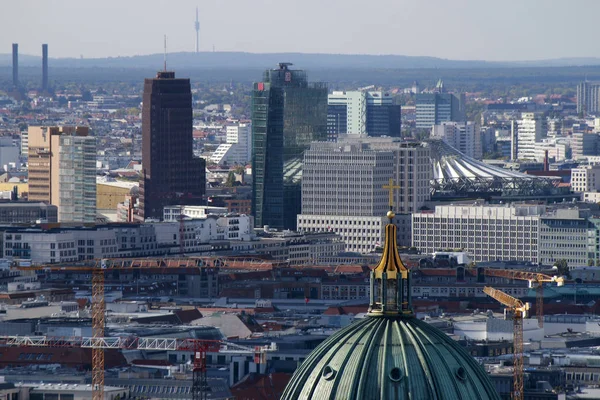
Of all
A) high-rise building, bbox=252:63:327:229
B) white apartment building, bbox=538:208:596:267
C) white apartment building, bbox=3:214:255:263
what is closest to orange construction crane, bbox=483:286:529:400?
white apartment building, bbox=3:214:255:263

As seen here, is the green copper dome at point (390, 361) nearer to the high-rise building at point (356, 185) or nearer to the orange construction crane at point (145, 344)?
the orange construction crane at point (145, 344)

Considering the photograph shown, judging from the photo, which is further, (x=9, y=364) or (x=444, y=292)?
(x=444, y=292)

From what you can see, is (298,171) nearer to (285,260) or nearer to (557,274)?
(285,260)

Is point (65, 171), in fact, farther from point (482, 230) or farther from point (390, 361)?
point (390, 361)

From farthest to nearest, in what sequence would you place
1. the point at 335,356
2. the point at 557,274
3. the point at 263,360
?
the point at 557,274
the point at 263,360
the point at 335,356

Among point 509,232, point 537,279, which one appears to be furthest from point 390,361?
point 509,232

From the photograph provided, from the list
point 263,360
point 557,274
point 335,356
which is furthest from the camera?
point 557,274

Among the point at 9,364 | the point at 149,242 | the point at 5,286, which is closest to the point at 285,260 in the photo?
the point at 149,242
